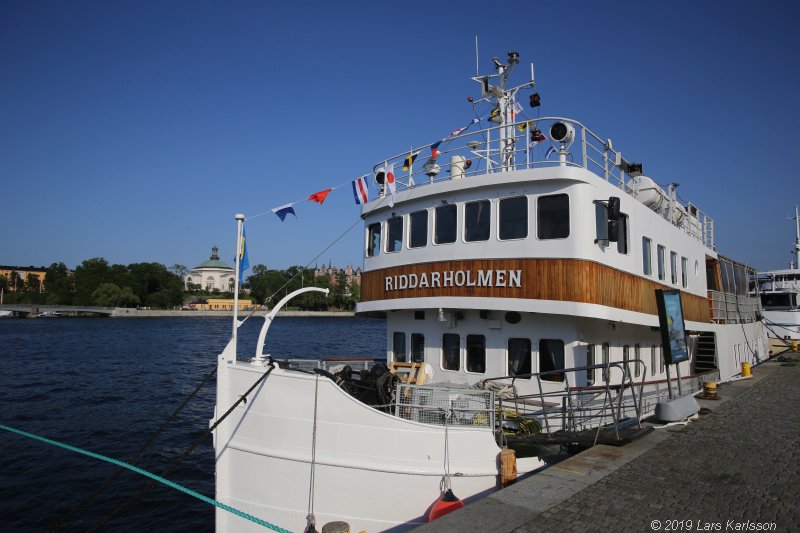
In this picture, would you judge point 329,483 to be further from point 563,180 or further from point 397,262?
point 563,180

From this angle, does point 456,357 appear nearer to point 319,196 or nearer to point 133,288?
point 319,196

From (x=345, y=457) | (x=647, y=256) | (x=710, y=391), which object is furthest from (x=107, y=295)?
(x=345, y=457)

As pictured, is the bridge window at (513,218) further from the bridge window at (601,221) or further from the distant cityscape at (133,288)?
the distant cityscape at (133,288)

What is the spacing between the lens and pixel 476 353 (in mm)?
10500

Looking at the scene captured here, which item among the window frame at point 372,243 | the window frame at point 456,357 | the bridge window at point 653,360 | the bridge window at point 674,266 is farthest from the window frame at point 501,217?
the bridge window at point 674,266

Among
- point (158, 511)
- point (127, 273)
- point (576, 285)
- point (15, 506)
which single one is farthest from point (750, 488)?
point (127, 273)

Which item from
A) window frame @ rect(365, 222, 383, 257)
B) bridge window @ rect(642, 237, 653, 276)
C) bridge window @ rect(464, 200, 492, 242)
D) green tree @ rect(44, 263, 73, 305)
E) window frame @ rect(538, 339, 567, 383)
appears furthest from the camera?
green tree @ rect(44, 263, 73, 305)

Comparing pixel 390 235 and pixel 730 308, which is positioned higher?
pixel 390 235

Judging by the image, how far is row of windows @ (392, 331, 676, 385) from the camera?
9.78m

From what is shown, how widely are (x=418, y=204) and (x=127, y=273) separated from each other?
123 metres

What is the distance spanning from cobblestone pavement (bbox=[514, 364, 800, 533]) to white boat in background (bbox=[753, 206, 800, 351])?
27703 mm

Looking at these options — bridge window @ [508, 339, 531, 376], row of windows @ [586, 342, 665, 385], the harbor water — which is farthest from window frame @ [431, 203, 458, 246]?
the harbor water

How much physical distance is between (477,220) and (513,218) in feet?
2.41

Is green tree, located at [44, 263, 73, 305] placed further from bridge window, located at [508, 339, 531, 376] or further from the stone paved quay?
the stone paved quay
